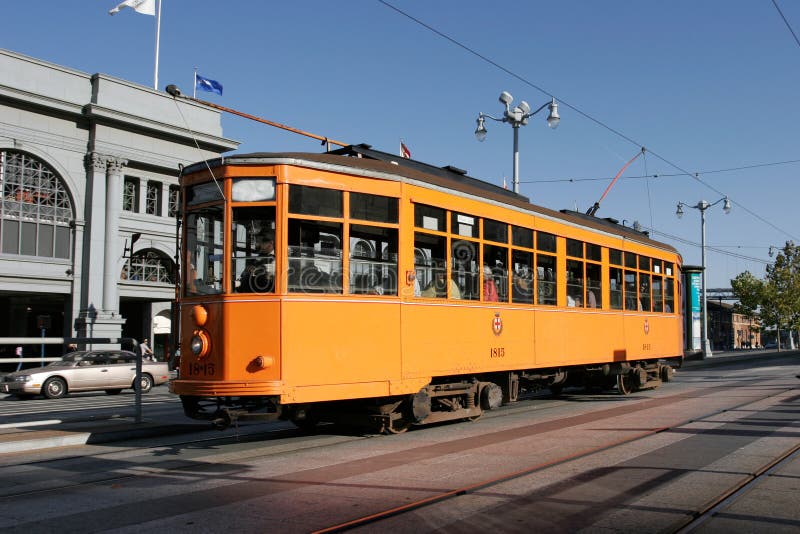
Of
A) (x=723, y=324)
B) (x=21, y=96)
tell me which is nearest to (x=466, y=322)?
(x=21, y=96)

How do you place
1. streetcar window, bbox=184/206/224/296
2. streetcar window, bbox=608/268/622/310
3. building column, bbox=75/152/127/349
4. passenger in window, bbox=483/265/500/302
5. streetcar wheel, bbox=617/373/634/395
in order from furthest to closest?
building column, bbox=75/152/127/349 → streetcar wheel, bbox=617/373/634/395 → streetcar window, bbox=608/268/622/310 → passenger in window, bbox=483/265/500/302 → streetcar window, bbox=184/206/224/296

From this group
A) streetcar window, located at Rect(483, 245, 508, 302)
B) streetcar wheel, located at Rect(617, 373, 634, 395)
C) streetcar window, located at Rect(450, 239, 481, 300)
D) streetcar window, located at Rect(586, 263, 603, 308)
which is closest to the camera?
streetcar window, located at Rect(450, 239, 481, 300)

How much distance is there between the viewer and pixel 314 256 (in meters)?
8.60

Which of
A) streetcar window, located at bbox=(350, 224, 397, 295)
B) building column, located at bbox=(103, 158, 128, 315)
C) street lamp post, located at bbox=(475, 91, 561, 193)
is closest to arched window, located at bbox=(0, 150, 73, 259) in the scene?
building column, located at bbox=(103, 158, 128, 315)

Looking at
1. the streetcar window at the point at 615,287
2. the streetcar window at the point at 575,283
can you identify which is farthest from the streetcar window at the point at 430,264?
the streetcar window at the point at 615,287

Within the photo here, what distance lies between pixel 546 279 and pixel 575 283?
47.9 inches

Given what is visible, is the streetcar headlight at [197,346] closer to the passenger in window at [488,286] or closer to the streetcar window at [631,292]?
the passenger in window at [488,286]

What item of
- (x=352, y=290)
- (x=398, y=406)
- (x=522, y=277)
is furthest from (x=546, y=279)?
(x=352, y=290)

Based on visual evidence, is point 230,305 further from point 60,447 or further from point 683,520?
point 683,520

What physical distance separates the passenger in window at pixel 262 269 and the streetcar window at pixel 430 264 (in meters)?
2.04

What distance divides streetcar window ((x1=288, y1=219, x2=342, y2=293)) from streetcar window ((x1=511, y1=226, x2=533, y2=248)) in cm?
371

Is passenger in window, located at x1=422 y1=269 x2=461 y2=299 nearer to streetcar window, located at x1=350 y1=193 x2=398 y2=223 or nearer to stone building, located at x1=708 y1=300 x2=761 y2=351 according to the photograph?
streetcar window, located at x1=350 y1=193 x2=398 y2=223

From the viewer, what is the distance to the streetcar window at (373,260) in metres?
8.91

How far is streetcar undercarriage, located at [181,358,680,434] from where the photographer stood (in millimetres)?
8211
